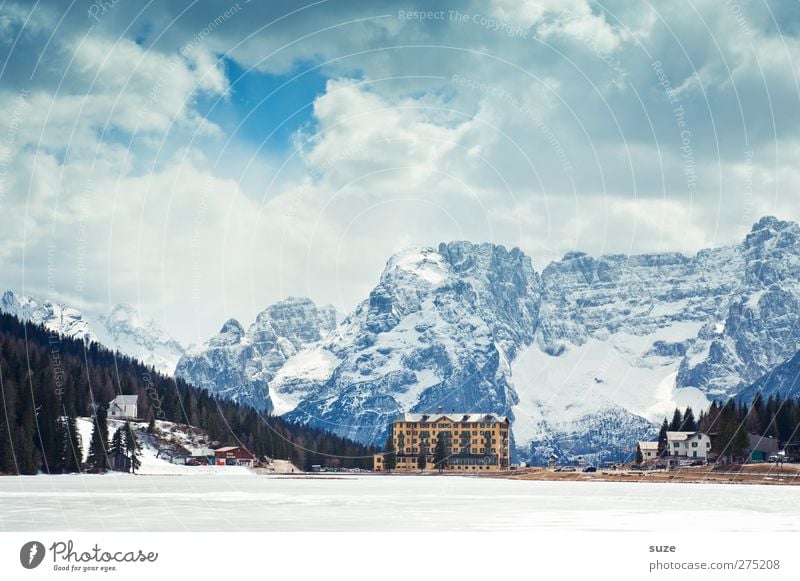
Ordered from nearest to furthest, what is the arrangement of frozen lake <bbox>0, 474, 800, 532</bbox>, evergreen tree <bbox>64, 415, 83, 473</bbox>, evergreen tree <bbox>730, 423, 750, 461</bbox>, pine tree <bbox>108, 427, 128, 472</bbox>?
frozen lake <bbox>0, 474, 800, 532</bbox>
evergreen tree <bbox>64, 415, 83, 473</bbox>
pine tree <bbox>108, 427, 128, 472</bbox>
evergreen tree <bbox>730, 423, 750, 461</bbox>

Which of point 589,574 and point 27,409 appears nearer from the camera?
point 589,574

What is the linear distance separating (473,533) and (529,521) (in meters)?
11.3

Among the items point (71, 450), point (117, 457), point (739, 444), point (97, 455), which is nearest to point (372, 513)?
point (71, 450)

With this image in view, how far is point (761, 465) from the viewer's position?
601ft

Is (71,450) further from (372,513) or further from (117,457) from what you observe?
(372,513)

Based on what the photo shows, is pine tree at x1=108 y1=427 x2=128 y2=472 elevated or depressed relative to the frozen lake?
elevated

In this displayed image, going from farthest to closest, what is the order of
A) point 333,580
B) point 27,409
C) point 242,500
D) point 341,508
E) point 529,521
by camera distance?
point 27,409
point 242,500
point 341,508
point 529,521
point 333,580

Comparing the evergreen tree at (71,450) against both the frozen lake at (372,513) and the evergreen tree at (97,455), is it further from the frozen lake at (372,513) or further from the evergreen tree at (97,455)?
the frozen lake at (372,513)

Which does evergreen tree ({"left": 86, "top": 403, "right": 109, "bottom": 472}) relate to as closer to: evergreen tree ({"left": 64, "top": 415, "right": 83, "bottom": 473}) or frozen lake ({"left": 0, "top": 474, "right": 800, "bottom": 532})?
evergreen tree ({"left": 64, "top": 415, "right": 83, "bottom": 473})

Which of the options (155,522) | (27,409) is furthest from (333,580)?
(27,409)

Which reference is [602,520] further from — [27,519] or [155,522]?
[27,519]

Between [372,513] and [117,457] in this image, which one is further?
[117,457]

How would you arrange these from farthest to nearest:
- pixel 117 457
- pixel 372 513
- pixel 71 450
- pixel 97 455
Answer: pixel 117 457 < pixel 97 455 < pixel 71 450 < pixel 372 513

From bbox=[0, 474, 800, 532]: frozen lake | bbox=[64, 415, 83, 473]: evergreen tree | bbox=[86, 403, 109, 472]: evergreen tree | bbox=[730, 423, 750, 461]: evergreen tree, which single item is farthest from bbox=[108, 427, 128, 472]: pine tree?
bbox=[730, 423, 750, 461]: evergreen tree
